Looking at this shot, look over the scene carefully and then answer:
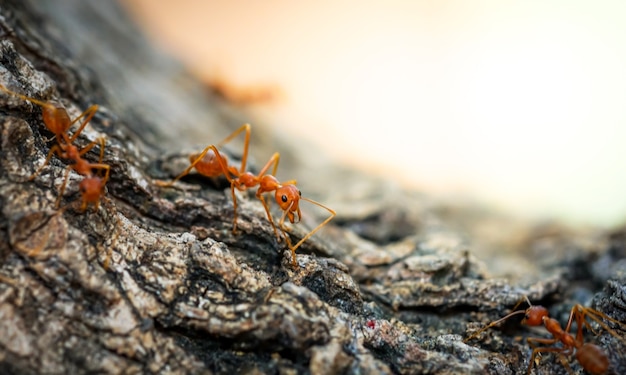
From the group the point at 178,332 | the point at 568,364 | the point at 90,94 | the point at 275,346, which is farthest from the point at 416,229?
the point at 90,94

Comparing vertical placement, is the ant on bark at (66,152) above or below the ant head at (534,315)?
below

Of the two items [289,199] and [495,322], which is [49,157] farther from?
[495,322]

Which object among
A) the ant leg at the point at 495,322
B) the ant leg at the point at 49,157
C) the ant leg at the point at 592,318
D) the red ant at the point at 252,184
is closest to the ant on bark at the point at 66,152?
the ant leg at the point at 49,157

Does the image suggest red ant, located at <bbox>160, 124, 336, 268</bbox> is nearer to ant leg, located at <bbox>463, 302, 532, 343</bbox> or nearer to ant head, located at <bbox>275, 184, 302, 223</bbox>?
ant head, located at <bbox>275, 184, 302, 223</bbox>

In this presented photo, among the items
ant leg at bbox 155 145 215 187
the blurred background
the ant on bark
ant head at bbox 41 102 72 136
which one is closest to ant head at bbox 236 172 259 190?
ant leg at bbox 155 145 215 187

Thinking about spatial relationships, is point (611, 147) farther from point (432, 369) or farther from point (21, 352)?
point (21, 352)

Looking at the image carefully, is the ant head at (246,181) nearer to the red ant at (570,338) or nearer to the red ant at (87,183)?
the red ant at (87,183)
